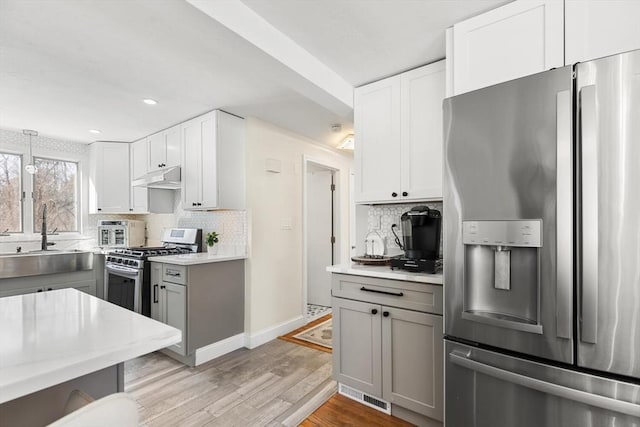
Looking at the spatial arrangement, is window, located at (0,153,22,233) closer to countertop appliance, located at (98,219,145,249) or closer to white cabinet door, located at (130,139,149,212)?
countertop appliance, located at (98,219,145,249)

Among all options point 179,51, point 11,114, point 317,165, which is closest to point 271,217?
point 317,165

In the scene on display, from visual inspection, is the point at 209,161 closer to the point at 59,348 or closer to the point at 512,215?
the point at 59,348

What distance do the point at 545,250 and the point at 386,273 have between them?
3.05 feet

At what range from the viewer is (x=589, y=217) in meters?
1.12

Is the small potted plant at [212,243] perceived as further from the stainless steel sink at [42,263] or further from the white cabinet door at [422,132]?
the white cabinet door at [422,132]

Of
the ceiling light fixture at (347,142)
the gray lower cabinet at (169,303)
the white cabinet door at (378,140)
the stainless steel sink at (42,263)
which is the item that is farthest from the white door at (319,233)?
the stainless steel sink at (42,263)

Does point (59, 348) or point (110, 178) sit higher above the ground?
point (110, 178)

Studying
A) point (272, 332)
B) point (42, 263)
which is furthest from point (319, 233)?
point (42, 263)

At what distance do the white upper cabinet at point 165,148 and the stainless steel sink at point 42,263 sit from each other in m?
1.25

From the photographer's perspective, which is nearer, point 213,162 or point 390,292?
→ point 390,292

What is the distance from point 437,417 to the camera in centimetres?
178

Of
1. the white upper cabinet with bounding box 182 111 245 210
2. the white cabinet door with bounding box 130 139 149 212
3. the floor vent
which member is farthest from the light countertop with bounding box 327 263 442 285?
the white cabinet door with bounding box 130 139 149 212

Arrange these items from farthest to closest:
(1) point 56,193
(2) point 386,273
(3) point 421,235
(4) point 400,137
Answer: (1) point 56,193 < (4) point 400,137 < (3) point 421,235 < (2) point 386,273

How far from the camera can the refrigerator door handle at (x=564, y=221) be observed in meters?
1.15
